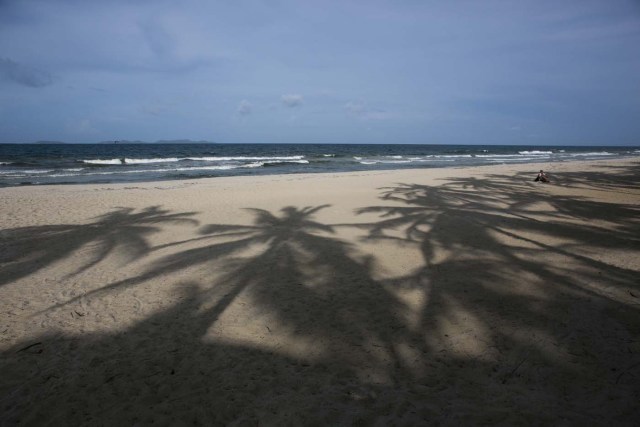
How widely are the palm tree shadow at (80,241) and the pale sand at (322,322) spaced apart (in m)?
0.06

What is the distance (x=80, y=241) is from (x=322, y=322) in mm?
5663

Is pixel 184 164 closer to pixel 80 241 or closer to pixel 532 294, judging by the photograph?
pixel 80 241

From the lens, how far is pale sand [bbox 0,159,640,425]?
8.83ft

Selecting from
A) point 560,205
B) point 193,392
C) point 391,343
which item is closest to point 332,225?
point 391,343

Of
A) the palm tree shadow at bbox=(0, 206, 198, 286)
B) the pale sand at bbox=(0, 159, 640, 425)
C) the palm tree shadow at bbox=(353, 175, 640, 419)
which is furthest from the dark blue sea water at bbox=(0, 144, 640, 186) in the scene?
the palm tree shadow at bbox=(353, 175, 640, 419)

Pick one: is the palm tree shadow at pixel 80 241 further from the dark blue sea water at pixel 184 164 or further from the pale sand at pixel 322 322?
the dark blue sea water at pixel 184 164

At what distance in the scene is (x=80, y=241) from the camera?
22.7 ft

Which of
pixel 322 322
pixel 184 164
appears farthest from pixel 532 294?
pixel 184 164

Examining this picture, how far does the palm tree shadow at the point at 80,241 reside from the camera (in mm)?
5750

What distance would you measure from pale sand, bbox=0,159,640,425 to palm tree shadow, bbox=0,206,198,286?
0.06 metres

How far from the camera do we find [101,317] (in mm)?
4078

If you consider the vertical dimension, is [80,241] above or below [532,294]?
above

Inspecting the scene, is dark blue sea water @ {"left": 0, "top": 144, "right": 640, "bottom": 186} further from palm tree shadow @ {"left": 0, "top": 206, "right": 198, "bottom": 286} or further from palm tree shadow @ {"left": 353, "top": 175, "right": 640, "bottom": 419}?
palm tree shadow @ {"left": 353, "top": 175, "right": 640, "bottom": 419}

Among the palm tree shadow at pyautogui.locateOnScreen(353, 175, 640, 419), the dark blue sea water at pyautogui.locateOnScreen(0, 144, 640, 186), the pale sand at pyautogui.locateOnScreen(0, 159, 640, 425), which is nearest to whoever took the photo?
the pale sand at pyautogui.locateOnScreen(0, 159, 640, 425)
